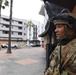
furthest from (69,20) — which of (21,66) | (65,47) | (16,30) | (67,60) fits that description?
(16,30)

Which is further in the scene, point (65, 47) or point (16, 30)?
point (16, 30)

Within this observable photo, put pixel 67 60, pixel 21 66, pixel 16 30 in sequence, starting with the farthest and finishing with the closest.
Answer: pixel 16 30 < pixel 21 66 < pixel 67 60

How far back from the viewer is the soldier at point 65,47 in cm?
149

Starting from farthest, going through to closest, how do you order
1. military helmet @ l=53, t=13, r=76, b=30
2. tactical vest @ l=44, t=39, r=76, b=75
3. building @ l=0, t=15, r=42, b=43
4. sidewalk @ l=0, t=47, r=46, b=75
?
building @ l=0, t=15, r=42, b=43 < sidewalk @ l=0, t=47, r=46, b=75 < military helmet @ l=53, t=13, r=76, b=30 < tactical vest @ l=44, t=39, r=76, b=75

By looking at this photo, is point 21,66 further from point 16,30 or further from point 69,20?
point 16,30

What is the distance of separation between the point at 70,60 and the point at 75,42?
0.21m

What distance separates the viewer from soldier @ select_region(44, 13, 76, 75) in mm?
1490

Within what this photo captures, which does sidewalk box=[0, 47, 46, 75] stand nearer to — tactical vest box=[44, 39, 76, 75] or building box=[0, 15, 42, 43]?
tactical vest box=[44, 39, 76, 75]

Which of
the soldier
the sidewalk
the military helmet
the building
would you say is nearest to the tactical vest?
the soldier

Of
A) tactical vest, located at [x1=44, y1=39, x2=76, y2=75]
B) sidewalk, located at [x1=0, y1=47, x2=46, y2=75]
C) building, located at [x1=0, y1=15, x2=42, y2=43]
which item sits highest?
building, located at [x1=0, y1=15, x2=42, y2=43]

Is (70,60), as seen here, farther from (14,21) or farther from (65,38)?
(14,21)

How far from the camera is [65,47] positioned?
1.64m

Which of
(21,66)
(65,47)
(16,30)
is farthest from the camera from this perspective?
(16,30)

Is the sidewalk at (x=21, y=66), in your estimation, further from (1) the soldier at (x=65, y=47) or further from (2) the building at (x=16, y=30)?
(2) the building at (x=16, y=30)
